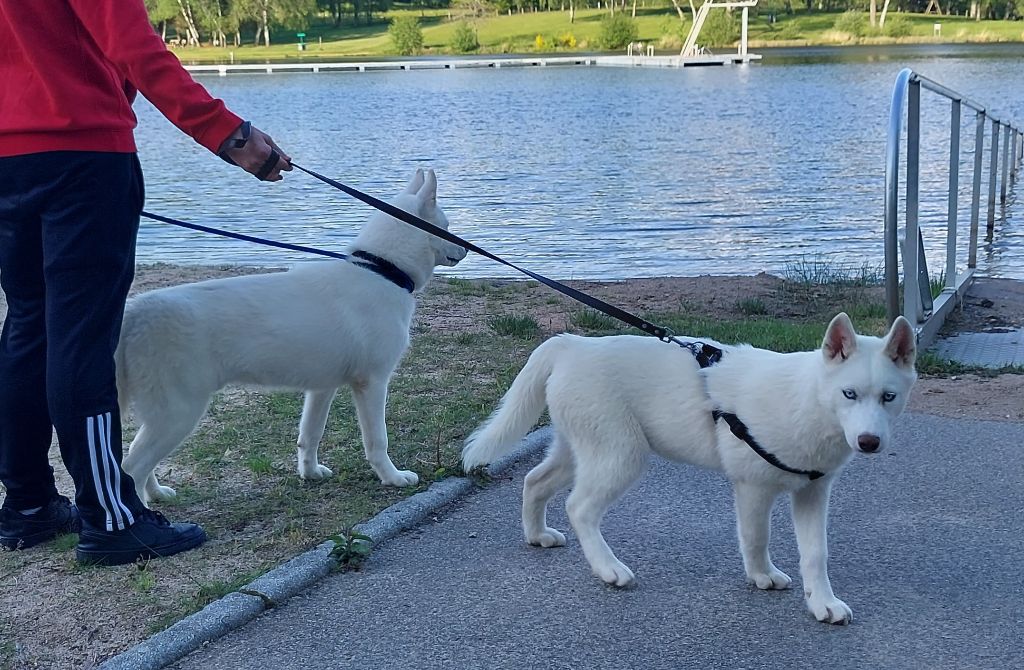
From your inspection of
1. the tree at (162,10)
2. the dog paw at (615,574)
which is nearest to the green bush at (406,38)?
the tree at (162,10)

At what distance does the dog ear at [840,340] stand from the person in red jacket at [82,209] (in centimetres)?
208

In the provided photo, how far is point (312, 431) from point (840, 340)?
257cm

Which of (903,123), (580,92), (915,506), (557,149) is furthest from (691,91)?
(915,506)

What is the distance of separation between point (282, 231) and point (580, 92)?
40.9 m

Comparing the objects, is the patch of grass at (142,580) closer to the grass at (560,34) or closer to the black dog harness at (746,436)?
the black dog harness at (746,436)

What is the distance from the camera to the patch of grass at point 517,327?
8.25 meters

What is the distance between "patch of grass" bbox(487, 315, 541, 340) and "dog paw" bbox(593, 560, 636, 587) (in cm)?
422

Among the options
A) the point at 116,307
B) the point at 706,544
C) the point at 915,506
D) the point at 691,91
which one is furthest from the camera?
the point at 691,91

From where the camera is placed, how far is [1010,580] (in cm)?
405

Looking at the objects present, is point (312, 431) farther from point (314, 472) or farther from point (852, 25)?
point (852, 25)

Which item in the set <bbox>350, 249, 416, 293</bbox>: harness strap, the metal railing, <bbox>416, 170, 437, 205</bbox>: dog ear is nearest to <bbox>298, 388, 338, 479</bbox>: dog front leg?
<bbox>350, 249, 416, 293</bbox>: harness strap

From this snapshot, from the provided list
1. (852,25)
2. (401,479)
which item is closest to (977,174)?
(401,479)

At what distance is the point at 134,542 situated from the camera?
412 cm

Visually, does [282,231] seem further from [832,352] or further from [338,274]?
[832,352]
